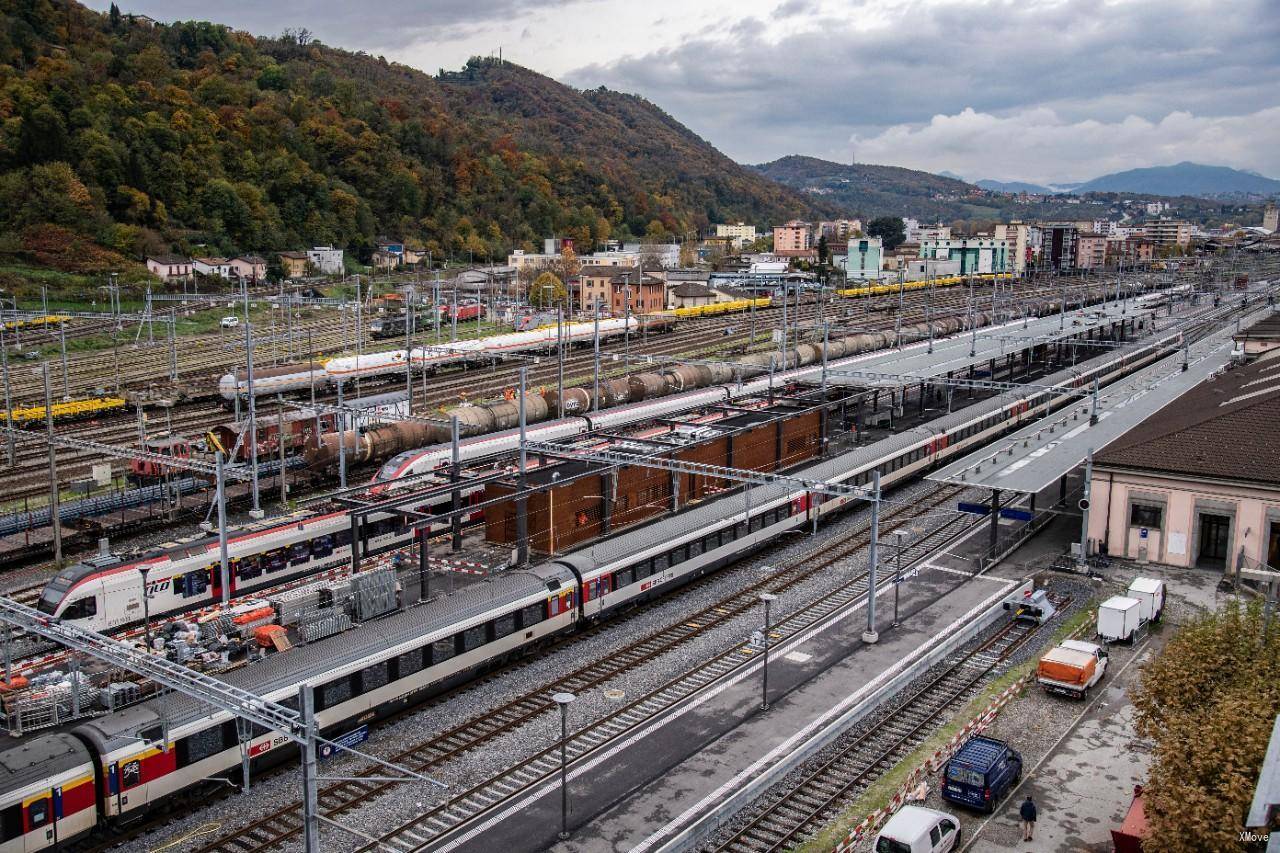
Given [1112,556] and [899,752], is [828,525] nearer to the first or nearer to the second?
[1112,556]

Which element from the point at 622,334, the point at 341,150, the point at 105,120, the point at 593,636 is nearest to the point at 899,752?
the point at 593,636

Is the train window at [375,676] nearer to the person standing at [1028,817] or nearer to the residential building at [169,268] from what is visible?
the person standing at [1028,817]

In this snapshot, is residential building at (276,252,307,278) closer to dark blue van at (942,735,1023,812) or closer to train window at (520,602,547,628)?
train window at (520,602,547,628)

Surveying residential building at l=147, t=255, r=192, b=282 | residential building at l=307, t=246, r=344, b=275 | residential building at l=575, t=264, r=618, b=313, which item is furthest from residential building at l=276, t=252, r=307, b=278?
residential building at l=575, t=264, r=618, b=313

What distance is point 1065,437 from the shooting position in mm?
35625

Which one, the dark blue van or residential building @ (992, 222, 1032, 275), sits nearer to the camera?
the dark blue van

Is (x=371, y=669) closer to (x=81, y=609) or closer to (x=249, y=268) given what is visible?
(x=81, y=609)

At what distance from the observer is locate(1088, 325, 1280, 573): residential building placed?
28.8 m

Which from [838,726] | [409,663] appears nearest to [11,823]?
[409,663]

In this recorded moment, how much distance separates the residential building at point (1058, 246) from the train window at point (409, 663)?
192 metres

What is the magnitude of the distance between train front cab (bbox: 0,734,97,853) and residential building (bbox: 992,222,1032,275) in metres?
169

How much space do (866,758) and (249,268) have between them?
3209 inches

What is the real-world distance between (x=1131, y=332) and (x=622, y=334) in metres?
38.5

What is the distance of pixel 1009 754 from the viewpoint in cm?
1795
